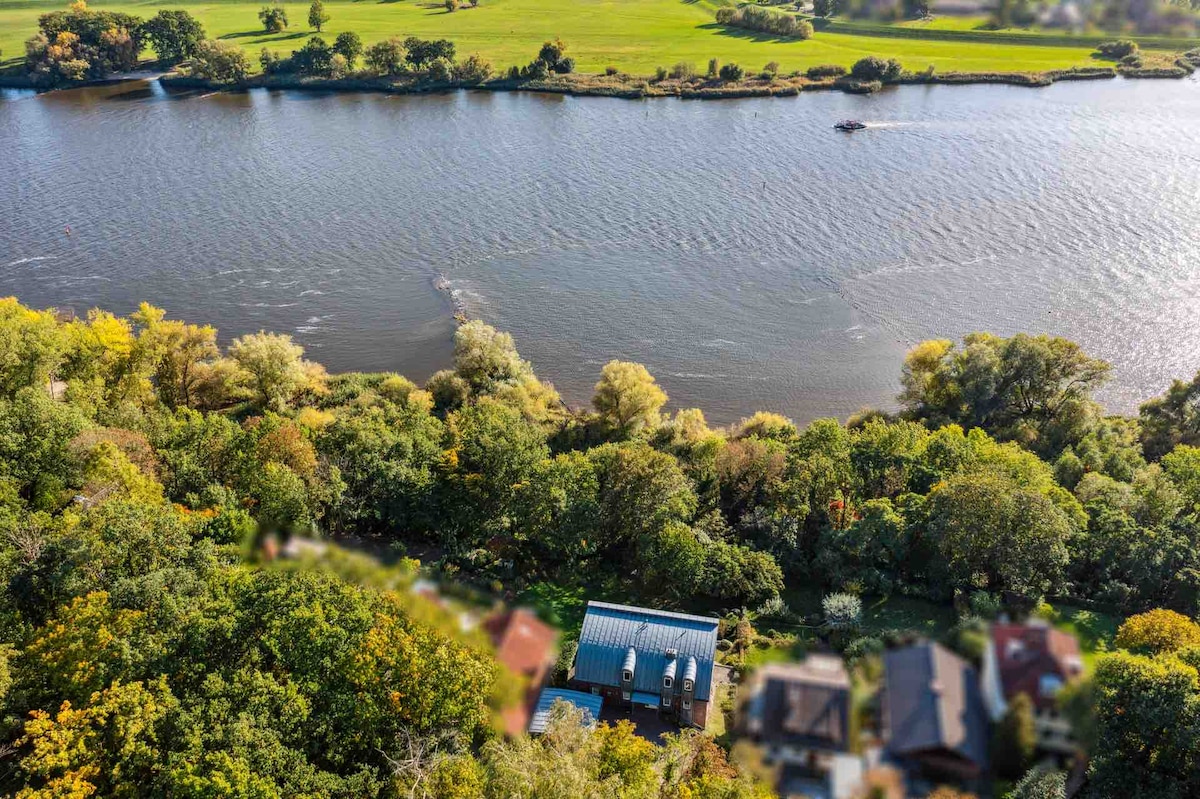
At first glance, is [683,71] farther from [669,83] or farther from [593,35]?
[593,35]

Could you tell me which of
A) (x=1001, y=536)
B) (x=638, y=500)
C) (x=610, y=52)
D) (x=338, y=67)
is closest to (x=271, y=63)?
(x=338, y=67)

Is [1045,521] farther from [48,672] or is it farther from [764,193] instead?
[764,193]

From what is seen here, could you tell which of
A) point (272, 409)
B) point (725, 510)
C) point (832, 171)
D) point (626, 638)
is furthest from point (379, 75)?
point (626, 638)

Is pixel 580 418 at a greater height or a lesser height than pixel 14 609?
lesser

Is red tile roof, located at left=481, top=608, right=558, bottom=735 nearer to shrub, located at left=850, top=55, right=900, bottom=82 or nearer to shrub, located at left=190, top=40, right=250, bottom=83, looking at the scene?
shrub, located at left=850, top=55, right=900, bottom=82

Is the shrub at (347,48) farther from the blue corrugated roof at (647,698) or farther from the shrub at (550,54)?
the blue corrugated roof at (647,698)
